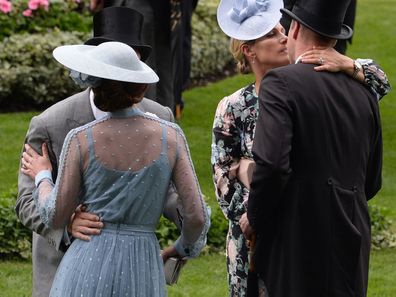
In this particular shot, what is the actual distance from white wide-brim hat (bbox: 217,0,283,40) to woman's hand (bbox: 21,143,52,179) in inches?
40.5

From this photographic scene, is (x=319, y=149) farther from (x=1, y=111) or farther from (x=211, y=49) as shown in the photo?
(x=211, y=49)

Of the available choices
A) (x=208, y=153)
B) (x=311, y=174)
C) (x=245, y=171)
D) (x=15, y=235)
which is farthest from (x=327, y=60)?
(x=208, y=153)

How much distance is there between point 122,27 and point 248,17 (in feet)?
1.75

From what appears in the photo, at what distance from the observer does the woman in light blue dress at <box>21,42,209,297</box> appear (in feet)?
14.5

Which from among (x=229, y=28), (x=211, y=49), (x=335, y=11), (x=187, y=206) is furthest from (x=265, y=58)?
(x=211, y=49)

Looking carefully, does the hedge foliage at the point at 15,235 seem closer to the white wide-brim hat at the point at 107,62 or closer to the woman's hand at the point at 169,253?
the woman's hand at the point at 169,253

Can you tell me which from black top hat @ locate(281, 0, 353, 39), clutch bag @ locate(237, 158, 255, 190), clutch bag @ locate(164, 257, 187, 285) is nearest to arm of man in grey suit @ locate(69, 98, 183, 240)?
clutch bag @ locate(164, 257, 187, 285)

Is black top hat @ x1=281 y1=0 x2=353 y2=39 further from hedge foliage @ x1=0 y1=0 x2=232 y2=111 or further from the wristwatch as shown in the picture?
hedge foliage @ x1=0 y1=0 x2=232 y2=111

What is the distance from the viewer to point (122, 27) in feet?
17.1

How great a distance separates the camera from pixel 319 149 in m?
4.51

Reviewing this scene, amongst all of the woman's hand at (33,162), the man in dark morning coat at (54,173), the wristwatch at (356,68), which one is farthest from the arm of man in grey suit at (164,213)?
the wristwatch at (356,68)

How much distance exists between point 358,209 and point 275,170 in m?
0.43
